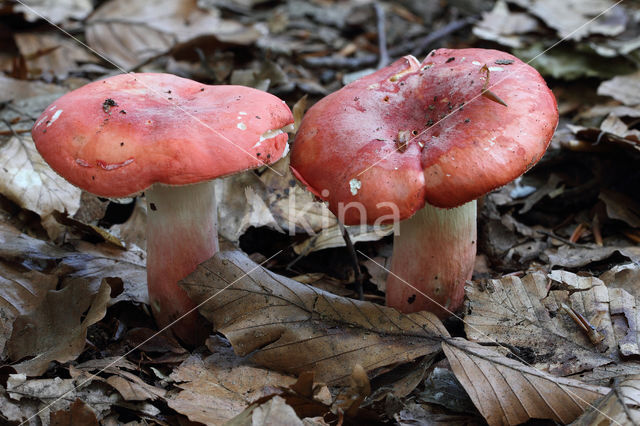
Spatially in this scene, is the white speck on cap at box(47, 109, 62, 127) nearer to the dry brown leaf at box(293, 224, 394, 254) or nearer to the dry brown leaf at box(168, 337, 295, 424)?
the dry brown leaf at box(168, 337, 295, 424)

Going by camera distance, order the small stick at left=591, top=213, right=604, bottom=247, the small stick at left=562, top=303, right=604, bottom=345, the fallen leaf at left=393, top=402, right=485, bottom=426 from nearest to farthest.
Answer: the fallen leaf at left=393, top=402, right=485, bottom=426, the small stick at left=562, top=303, right=604, bottom=345, the small stick at left=591, top=213, right=604, bottom=247

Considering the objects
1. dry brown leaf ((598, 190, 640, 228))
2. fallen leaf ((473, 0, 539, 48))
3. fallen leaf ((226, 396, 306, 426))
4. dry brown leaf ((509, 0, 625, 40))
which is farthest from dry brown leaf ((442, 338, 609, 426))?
dry brown leaf ((509, 0, 625, 40))

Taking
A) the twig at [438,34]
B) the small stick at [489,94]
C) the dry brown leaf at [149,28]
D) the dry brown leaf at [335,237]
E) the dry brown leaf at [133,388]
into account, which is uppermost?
the small stick at [489,94]

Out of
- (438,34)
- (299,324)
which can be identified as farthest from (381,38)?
(299,324)

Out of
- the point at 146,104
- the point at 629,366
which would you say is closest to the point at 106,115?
the point at 146,104

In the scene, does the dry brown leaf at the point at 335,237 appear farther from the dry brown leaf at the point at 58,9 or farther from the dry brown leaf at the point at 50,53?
the dry brown leaf at the point at 58,9

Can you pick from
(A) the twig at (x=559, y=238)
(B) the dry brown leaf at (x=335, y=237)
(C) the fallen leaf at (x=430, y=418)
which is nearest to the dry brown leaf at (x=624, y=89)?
(A) the twig at (x=559, y=238)

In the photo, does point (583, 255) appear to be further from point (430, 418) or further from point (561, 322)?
point (430, 418)
